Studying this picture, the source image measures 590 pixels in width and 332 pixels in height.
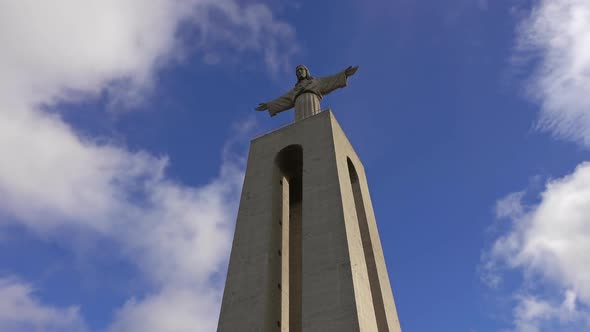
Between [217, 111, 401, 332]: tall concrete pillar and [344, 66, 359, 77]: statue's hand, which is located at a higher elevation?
[344, 66, 359, 77]: statue's hand

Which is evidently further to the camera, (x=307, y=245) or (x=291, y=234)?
(x=291, y=234)

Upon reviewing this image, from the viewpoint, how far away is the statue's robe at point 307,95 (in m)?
21.7

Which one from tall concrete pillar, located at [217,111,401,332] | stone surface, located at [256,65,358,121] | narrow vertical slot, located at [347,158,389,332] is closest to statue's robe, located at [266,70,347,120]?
stone surface, located at [256,65,358,121]

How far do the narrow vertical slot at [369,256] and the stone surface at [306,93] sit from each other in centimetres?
336

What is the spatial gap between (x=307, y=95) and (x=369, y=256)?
8.36m

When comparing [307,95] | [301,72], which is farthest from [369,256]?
[301,72]

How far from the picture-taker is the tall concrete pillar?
1321cm

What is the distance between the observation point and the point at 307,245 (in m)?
14.7

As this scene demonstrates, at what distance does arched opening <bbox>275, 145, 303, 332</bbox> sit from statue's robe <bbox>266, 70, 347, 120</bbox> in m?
2.50

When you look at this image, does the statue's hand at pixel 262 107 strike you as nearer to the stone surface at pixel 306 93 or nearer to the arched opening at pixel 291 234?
the stone surface at pixel 306 93

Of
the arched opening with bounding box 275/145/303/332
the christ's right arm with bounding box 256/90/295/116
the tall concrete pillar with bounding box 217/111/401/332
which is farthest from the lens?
the christ's right arm with bounding box 256/90/295/116

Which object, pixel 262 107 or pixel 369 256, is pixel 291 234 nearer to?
pixel 369 256

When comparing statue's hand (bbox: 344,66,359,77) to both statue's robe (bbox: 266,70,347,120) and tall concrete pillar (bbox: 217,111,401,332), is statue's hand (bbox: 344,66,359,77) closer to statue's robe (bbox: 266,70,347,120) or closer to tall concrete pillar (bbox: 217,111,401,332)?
statue's robe (bbox: 266,70,347,120)

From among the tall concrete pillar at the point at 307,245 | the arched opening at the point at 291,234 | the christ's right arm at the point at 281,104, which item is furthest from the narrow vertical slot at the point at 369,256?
the christ's right arm at the point at 281,104
